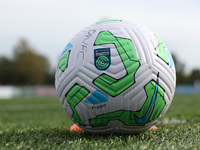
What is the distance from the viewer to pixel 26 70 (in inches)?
2229

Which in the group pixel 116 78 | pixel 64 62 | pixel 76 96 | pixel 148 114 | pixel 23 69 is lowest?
pixel 23 69

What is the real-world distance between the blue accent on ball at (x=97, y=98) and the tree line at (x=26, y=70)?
171ft

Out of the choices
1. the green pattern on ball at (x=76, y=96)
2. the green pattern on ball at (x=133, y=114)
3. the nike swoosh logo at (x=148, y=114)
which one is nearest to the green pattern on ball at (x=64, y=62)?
the green pattern on ball at (x=76, y=96)

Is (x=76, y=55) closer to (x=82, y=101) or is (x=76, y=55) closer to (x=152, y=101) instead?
(x=82, y=101)

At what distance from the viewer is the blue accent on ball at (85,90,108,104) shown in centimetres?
259

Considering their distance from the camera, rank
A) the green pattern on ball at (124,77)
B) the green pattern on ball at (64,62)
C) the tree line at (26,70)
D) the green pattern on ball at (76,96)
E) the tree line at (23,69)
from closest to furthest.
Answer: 1. the green pattern on ball at (124,77)
2. the green pattern on ball at (76,96)
3. the green pattern on ball at (64,62)
4. the tree line at (26,70)
5. the tree line at (23,69)

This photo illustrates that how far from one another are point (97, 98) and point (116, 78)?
297mm

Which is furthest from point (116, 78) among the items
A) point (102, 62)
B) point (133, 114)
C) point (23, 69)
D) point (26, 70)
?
point (26, 70)

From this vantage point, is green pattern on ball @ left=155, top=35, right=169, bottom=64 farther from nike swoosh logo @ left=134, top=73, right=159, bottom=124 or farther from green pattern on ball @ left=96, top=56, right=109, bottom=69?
green pattern on ball @ left=96, top=56, right=109, bottom=69

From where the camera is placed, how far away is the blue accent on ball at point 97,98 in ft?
8.51

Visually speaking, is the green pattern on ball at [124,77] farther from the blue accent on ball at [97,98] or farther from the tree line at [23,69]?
the tree line at [23,69]

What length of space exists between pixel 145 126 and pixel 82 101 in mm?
790

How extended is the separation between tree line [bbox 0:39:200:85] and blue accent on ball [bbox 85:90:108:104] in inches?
2054

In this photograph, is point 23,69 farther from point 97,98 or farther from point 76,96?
point 97,98
